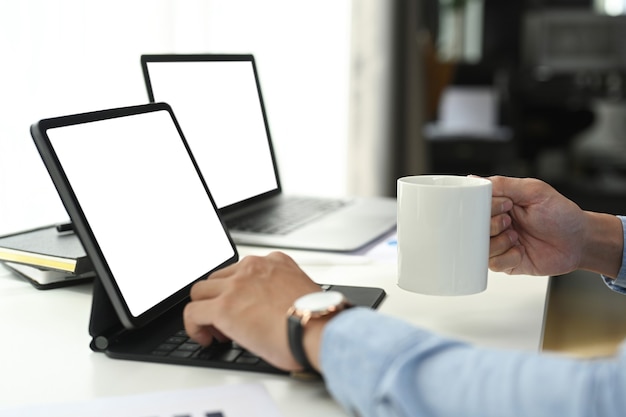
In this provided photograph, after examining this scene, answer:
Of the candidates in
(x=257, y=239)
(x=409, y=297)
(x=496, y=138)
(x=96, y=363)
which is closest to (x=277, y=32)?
(x=257, y=239)

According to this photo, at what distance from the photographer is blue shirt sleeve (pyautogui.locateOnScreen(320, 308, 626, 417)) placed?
500 mm

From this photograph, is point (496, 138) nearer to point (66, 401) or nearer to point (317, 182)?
point (317, 182)

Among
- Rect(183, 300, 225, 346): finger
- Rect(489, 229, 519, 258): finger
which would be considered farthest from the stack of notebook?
Rect(489, 229, 519, 258): finger

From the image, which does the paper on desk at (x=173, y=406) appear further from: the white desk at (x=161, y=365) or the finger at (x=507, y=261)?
the finger at (x=507, y=261)

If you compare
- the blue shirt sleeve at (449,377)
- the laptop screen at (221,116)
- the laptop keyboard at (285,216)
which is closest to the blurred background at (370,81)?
the laptop screen at (221,116)

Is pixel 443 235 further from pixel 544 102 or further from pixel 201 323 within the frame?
pixel 544 102

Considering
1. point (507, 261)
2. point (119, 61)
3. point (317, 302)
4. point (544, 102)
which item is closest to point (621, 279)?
point (507, 261)

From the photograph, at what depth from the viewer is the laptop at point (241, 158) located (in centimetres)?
115

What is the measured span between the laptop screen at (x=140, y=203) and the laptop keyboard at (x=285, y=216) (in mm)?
310

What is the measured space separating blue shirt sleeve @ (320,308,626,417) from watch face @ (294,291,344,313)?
36 millimetres

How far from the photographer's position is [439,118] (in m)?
3.80

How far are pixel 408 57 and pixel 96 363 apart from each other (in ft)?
8.05

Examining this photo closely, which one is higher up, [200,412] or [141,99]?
[141,99]

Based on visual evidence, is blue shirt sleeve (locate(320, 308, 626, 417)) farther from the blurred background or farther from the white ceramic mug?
the blurred background
